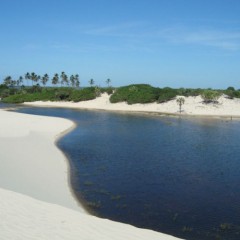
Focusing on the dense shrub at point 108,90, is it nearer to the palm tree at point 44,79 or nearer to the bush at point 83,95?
the bush at point 83,95

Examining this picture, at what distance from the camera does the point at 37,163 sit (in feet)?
83.8

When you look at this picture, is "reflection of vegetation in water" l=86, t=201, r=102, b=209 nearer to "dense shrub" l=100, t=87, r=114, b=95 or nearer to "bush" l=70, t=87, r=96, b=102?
"bush" l=70, t=87, r=96, b=102

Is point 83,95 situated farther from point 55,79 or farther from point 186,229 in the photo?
point 186,229

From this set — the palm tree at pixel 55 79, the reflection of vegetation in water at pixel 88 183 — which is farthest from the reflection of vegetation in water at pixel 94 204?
the palm tree at pixel 55 79

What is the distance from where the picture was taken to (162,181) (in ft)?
75.5

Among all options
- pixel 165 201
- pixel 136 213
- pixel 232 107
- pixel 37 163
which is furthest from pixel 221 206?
pixel 232 107

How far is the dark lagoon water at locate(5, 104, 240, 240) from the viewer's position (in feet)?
54.9

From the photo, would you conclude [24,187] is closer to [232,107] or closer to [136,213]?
[136,213]

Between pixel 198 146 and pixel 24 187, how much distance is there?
71.7 feet

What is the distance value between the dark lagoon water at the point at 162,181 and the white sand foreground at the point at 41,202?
1445 mm

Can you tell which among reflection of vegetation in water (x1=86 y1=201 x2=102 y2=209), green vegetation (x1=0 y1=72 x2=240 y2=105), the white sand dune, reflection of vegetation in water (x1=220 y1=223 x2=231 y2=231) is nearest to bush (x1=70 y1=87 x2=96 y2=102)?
green vegetation (x1=0 y1=72 x2=240 y2=105)

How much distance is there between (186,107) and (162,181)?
62358 millimetres

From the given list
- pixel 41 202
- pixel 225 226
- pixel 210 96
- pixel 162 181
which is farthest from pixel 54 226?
pixel 210 96

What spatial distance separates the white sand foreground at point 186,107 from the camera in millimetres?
78625
